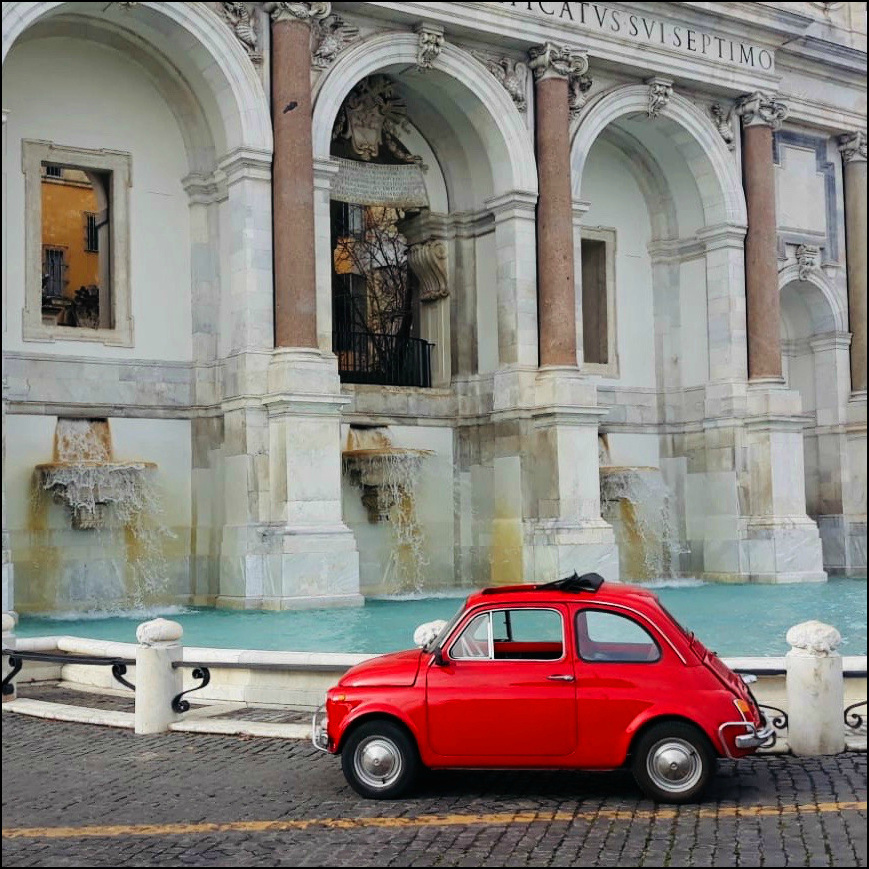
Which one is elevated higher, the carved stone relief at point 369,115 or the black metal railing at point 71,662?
the carved stone relief at point 369,115

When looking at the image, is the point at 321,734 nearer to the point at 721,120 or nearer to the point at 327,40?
the point at 327,40

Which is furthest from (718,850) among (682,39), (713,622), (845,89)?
(845,89)

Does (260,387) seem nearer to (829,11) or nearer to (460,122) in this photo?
(460,122)

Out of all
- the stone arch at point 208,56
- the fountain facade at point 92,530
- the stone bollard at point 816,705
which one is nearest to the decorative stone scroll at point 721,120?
the stone arch at point 208,56

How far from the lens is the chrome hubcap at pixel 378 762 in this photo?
7.87 meters

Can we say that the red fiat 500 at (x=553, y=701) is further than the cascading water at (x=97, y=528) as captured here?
No

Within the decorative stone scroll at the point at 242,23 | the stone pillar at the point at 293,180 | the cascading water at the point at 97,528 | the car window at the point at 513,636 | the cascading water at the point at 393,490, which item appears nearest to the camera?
the car window at the point at 513,636

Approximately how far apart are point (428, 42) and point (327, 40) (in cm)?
185

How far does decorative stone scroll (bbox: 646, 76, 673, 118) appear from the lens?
2495cm

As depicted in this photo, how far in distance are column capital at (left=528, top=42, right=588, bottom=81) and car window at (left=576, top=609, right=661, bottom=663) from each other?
1689cm

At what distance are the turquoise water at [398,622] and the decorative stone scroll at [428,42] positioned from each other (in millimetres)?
9019

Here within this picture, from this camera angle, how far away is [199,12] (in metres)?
20.1

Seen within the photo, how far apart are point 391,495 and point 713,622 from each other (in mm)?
7457

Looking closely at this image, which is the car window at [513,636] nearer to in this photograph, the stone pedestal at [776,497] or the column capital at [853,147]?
the stone pedestal at [776,497]
